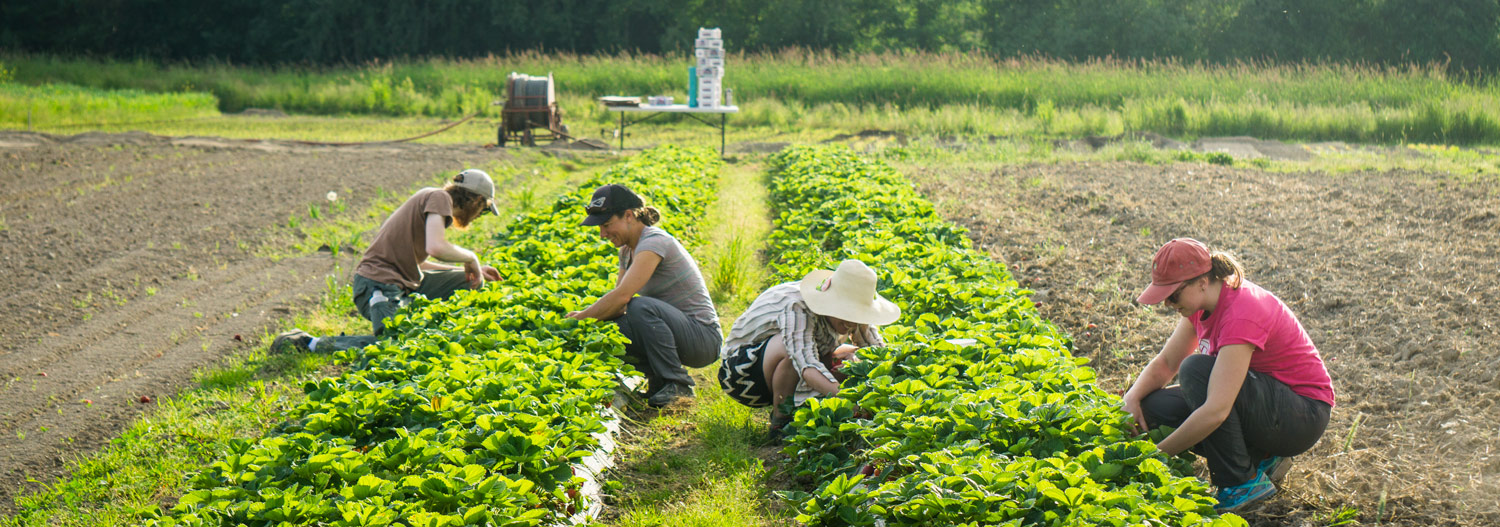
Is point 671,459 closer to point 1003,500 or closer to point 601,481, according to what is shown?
point 601,481

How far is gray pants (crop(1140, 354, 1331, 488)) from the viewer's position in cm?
376

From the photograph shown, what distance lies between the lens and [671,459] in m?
4.70

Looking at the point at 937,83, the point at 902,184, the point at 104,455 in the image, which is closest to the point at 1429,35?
the point at 937,83

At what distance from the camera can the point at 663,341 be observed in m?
5.20

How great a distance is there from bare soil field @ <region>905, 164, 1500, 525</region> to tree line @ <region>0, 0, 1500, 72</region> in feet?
83.0

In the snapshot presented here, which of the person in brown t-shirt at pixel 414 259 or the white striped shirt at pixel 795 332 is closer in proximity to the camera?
the white striped shirt at pixel 795 332

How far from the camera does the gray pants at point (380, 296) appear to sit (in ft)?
19.9

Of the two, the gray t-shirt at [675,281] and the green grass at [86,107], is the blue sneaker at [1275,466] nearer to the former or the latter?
the gray t-shirt at [675,281]

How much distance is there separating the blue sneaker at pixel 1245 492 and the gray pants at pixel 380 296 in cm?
406

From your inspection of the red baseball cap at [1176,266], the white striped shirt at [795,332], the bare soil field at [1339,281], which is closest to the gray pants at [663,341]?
the white striped shirt at [795,332]

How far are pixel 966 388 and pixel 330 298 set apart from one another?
5.24 meters

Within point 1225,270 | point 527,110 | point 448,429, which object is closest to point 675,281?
point 448,429

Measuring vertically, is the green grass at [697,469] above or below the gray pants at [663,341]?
below

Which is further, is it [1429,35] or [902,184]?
[1429,35]
